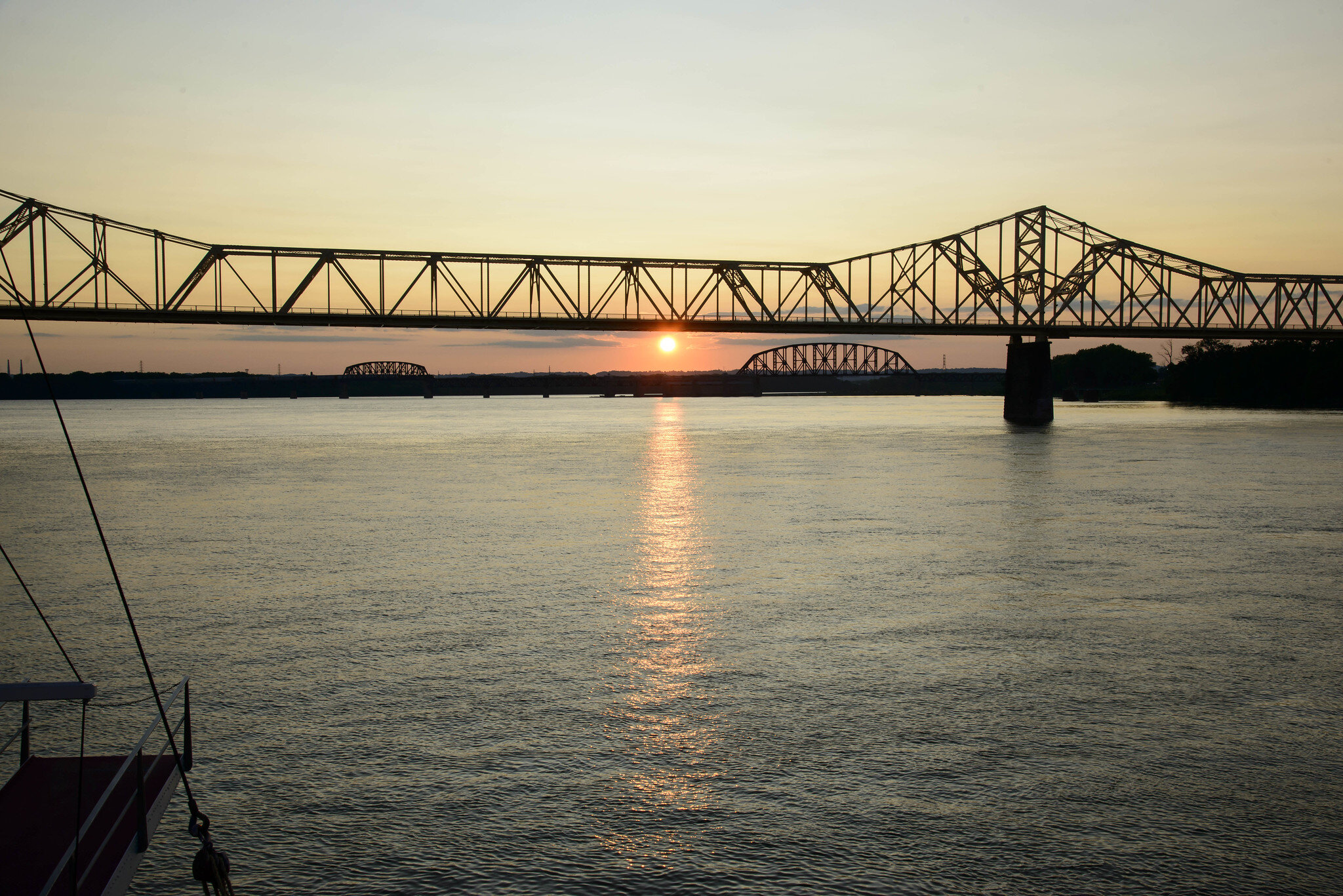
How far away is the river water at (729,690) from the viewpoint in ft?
21.6

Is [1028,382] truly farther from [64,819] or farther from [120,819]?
[120,819]

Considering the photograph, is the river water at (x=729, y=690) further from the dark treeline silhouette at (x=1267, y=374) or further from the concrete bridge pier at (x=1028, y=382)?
the dark treeline silhouette at (x=1267, y=374)

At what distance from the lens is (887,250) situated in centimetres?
12469

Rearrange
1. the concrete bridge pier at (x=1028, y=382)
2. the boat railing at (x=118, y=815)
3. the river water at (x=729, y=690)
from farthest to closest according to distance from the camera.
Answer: the concrete bridge pier at (x=1028, y=382) < the river water at (x=729, y=690) < the boat railing at (x=118, y=815)

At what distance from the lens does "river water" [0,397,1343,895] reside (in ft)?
21.6

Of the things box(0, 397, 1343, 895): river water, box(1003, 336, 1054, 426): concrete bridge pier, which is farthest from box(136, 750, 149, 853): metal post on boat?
box(1003, 336, 1054, 426): concrete bridge pier

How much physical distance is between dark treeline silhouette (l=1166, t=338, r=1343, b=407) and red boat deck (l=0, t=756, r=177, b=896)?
147291 millimetres

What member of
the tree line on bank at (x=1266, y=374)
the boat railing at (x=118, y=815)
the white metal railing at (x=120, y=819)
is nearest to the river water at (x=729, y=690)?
the boat railing at (x=118, y=815)

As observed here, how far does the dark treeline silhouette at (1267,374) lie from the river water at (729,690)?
133 meters

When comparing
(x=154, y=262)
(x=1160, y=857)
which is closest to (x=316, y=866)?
(x=1160, y=857)

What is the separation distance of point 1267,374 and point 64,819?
166523 mm

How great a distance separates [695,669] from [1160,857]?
522 cm

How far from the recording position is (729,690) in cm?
1012

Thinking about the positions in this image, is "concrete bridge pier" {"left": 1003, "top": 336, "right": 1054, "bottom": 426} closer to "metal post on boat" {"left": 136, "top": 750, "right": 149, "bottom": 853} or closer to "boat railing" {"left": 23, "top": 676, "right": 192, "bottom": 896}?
"boat railing" {"left": 23, "top": 676, "right": 192, "bottom": 896}
